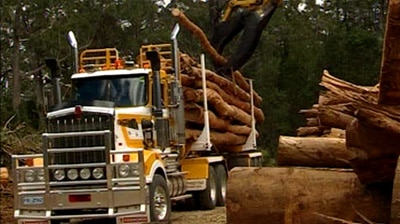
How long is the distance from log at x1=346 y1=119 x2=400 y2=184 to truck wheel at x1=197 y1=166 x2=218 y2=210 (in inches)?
458

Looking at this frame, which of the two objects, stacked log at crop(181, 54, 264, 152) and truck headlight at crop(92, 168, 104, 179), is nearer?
truck headlight at crop(92, 168, 104, 179)

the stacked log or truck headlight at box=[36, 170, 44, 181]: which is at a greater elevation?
the stacked log

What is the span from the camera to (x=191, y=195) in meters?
17.2

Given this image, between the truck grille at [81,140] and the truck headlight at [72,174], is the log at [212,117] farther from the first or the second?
the truck headlight at [72,174]

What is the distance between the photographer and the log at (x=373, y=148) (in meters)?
5.18

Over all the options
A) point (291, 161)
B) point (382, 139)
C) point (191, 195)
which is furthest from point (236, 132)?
point (382, 139)

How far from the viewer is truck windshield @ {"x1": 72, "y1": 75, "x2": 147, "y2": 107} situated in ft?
47.6

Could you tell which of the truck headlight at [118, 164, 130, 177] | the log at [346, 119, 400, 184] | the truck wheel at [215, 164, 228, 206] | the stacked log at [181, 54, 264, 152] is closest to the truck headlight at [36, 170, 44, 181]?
the truck headlight at [118, 164, 130, 177]

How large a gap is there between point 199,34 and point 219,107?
160 centimetres

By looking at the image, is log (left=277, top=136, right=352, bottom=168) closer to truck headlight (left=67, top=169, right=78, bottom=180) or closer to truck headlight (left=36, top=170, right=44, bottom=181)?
truck headlight (left=67, top=169, right=78, bottom=180)

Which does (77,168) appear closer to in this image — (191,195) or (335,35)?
(191,195)

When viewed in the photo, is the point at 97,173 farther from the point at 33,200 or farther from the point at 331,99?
the point at 331,99

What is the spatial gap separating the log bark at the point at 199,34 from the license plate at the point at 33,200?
545 centimetres

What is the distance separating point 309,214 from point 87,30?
34.9 meters
